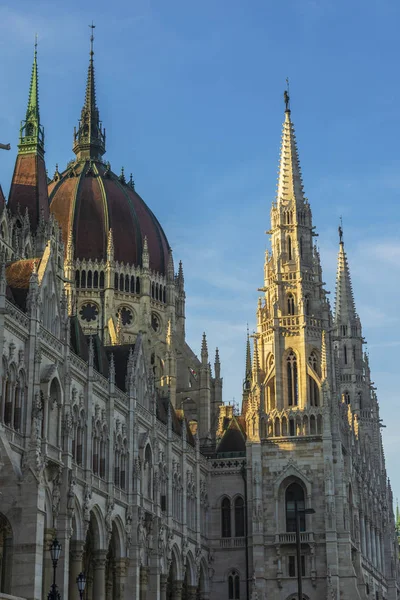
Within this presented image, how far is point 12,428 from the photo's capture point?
48688mm

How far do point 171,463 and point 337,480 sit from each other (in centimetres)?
1468

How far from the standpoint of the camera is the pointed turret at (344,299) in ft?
400

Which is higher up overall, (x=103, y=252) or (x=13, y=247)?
(x=103, y=252)

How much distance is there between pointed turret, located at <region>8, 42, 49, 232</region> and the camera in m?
71.9

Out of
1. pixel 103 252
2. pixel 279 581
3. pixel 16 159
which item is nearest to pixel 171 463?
pixel 279 581

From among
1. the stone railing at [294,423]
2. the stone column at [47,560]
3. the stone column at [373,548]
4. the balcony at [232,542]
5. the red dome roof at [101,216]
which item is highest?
the red dome roof at [101,216]

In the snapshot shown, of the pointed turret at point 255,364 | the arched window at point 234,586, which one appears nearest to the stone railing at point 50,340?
the pointed turret at point 255,364

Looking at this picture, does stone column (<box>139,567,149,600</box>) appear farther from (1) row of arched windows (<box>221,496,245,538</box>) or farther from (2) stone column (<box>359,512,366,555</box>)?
(2) stone column (<box>359,512,366,555</box>)

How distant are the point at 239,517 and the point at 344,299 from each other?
44.8 metres

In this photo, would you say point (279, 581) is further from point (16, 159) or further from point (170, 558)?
point (16, 159)

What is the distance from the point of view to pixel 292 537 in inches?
3159

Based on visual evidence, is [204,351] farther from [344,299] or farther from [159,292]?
[344,299]

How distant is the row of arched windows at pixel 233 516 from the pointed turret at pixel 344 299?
134ft

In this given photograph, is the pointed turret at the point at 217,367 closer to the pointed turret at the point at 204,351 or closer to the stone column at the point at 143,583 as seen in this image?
the pointed turret at the point at 204,351
